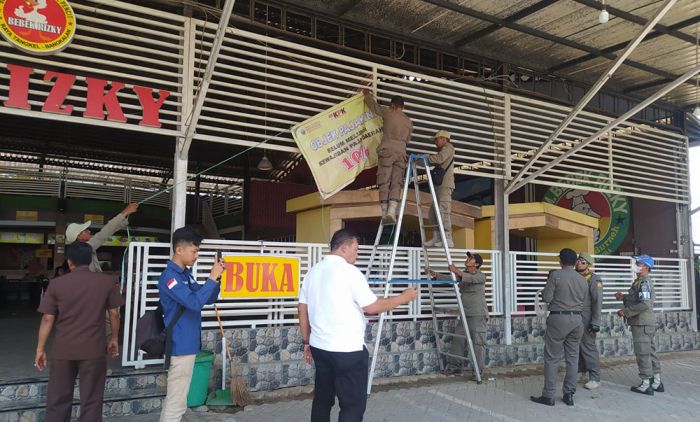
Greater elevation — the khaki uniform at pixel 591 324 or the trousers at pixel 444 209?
the trousers at pixel 444 209

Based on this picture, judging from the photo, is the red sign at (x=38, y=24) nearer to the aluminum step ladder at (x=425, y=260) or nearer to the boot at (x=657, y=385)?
the aluminum step ladder at (x=425, y=260)

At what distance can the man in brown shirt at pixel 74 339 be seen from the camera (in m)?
3.91

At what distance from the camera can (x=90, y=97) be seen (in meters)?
5.66

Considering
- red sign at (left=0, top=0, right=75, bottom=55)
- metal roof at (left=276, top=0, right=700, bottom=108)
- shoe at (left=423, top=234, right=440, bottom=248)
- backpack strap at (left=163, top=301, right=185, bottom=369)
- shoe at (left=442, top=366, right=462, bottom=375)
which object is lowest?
shoe at (left=442, top=366, right=462, bottom=375)

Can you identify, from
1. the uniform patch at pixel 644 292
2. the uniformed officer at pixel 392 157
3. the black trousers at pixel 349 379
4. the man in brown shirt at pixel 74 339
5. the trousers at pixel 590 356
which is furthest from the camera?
the trousers at pixel 590 356

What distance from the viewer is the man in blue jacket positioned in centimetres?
361

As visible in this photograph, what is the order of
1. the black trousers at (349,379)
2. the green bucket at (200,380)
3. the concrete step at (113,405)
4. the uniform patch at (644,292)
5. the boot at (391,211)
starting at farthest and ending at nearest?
the uniform patch at (644,292)
the boot at (391,211)
the green bucket at (200,380)
the concrete step at (113,405)
the black trousers at (349,379)

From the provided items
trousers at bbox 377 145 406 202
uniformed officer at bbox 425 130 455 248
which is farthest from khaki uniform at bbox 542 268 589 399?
trousers at bbox 377 145 406 202

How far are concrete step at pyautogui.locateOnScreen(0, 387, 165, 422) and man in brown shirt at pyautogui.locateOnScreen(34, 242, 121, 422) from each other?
41.7 inches

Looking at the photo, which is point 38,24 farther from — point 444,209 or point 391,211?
point 444,209

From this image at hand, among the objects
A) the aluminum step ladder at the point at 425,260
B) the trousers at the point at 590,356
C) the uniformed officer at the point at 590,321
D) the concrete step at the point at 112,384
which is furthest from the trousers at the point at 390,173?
the concrete step at the point at 112,384

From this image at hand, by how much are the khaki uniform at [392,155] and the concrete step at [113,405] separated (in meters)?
3.42

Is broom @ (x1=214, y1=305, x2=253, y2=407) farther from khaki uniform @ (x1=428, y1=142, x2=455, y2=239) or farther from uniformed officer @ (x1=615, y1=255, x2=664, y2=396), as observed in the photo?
uniformed officer @ (x1=615, y1=255, x2=664, y2=396)

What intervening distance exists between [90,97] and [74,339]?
9.43 feet
